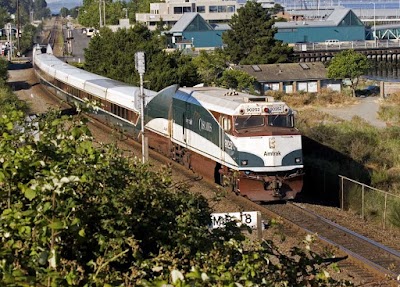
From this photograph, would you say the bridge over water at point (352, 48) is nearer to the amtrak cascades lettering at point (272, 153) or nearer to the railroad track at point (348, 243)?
the amtrak cascades lettering at point (272, 153)

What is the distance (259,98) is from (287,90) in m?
41.9

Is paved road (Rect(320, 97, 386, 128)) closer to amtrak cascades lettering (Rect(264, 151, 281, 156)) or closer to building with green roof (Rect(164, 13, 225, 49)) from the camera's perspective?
amtrak cascades lettering (Rect(264, 151, 281, 156))

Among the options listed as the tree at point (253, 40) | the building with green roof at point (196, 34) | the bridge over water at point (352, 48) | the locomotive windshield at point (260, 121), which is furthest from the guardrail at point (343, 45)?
the locomotive windshield at point (260, 121)

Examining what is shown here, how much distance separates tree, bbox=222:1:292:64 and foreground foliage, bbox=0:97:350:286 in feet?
201

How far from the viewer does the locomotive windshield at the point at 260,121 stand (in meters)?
21.2

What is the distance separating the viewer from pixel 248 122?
2125 cm

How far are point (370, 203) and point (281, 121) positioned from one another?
2.82 meters

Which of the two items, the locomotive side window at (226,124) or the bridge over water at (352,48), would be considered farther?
the bridge over water at (352,48)

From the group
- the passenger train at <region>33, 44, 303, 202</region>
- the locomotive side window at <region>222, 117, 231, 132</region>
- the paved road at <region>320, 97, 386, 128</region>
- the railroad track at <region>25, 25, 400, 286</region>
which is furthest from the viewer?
the paved road at <region>320, 97, 386, 128</region>

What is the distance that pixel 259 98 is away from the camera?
2173 centimetres

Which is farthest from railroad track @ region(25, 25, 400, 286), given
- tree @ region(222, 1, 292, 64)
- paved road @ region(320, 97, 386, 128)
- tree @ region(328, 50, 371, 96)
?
tree @ region(222, 1, 292, 64)

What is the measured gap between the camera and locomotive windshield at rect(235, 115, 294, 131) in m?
21.2

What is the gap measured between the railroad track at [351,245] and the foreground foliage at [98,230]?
18.0ft

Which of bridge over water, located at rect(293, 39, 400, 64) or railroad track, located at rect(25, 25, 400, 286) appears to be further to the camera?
bridge over water, located at rect(293, 39, 400, 64)
